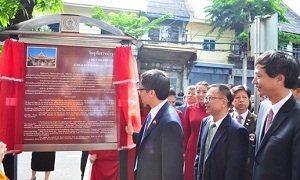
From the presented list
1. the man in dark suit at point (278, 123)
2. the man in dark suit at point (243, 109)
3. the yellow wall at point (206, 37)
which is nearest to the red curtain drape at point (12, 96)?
the man in dark suit at point (278, 123)

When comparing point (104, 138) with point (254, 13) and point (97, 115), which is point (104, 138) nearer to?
point (97, 115)

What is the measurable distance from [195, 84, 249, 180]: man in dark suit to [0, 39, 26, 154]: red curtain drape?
1.76 meters

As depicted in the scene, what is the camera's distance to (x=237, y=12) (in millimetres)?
15594

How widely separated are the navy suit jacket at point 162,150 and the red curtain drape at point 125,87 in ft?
1.22

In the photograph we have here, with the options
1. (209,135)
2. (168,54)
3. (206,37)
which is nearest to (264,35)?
(209,135)

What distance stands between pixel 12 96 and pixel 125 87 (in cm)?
109

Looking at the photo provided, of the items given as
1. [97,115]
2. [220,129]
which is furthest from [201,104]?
[97,115]

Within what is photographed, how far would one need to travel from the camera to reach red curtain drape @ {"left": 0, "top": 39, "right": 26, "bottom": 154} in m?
2.74

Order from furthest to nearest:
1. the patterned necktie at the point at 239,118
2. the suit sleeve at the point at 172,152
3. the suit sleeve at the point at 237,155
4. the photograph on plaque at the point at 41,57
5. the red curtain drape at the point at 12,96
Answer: the patterned necktie at the point at 239,118 → the photograph on plaque at the point at 41,57 → the red curtain drape at the point at 12,96 → the suit sleeve at the point at 237,155 → the suit sleeve at the point at 172,152

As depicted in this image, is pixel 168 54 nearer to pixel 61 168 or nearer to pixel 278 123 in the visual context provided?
pixel 61 168

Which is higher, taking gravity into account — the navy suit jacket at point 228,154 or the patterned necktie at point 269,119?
the patterned necktie at point 269,119

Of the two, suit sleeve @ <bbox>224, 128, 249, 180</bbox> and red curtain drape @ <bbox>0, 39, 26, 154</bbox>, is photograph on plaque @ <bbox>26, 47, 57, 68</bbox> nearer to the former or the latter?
red curtain drape @ <bbox>0, 39, 26, 154</bbox>

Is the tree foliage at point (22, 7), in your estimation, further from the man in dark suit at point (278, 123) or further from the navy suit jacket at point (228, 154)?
the man in dark suit at point (278, 123)

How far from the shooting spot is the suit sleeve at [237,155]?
248 cm
